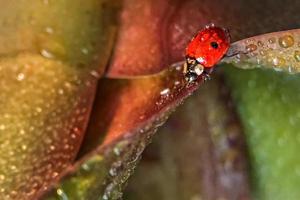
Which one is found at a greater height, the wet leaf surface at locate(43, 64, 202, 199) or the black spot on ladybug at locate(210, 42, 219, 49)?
the black spot on ladybug at locate(210, 42, 219, 49)

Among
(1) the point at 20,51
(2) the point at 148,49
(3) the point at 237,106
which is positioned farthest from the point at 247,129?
(1) the point at 20,51

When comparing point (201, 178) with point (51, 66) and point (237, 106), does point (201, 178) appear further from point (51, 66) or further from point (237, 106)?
point (51, 66)

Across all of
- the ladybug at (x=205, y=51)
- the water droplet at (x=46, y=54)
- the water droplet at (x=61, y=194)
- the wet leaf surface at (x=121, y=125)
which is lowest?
the water droplet at (x=61, y=194)

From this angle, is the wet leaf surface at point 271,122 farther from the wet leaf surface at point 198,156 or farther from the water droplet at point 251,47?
the water droplet at point 251,47

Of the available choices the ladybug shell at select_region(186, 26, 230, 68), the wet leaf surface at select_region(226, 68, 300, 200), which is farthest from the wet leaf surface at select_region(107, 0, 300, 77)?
the wet leaf surface at select_region(226, 68, 300, 200)

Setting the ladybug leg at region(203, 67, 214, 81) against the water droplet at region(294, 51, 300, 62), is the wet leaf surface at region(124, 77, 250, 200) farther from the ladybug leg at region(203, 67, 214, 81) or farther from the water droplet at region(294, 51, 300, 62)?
the water droplet at region(294, 51, 300, 62)

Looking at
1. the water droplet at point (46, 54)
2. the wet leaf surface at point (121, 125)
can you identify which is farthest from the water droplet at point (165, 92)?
the water droplet at point (46, 54)
